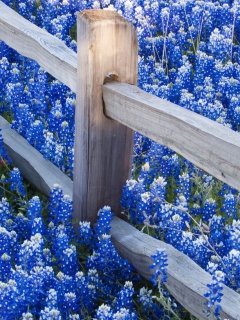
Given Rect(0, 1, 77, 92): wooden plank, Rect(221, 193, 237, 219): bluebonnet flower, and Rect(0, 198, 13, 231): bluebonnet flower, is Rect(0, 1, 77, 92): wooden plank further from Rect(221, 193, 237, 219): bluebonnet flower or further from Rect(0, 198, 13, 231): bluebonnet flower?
Rect(221, 193, 237, 219): bluebonnet flower

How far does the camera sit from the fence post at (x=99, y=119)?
3.16 m

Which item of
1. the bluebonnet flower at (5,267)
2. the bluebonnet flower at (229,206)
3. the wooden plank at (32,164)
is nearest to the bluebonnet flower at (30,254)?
the bluebonnet flower at (5,267)

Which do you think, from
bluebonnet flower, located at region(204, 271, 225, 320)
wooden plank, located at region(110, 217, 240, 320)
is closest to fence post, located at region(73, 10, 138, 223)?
wooden plank, located at region(110, 217, 240, 320)

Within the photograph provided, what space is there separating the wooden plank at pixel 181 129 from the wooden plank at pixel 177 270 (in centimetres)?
57

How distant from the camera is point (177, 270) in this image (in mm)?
3129

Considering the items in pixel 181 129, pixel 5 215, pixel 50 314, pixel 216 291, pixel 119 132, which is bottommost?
pixel 5 215

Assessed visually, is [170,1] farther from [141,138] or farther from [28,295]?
[28,295]

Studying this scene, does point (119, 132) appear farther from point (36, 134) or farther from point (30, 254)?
point (36, 134)

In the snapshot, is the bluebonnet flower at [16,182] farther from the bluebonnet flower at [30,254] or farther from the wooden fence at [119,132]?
the bluebonnet flower at [30,254]

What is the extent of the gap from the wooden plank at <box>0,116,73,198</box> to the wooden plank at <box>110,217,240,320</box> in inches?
19.8

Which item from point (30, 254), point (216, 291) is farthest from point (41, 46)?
point (216, 291)

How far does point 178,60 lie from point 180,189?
2197 millimetres

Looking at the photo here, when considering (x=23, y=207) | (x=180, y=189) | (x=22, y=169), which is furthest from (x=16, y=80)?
(x=180, y=189)

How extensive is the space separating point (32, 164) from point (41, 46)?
851 mm
